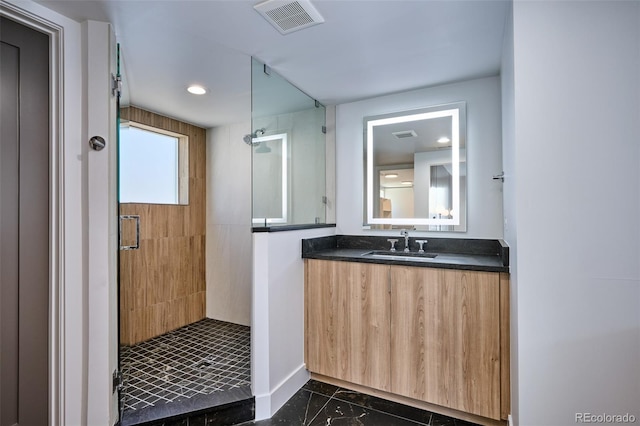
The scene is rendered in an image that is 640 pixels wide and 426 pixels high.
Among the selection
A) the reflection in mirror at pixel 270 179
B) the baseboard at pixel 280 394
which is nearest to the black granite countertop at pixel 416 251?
the reflection in mirror at pixel 270 179

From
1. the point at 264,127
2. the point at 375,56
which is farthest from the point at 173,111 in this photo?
the point at 375,56

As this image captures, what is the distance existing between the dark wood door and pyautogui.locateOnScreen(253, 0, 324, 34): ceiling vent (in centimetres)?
106

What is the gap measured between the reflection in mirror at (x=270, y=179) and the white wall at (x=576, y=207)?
1442 mm

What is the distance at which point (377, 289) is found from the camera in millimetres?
2107

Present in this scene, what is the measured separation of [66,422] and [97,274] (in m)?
0.70

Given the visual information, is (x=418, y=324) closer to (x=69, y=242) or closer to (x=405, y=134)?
(x=405, y=134)

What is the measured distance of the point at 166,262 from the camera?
3047 mm

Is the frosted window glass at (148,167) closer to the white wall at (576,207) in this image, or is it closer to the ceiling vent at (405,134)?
the ceiling vent at (405,134)

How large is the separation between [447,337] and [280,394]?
1115 millimetres

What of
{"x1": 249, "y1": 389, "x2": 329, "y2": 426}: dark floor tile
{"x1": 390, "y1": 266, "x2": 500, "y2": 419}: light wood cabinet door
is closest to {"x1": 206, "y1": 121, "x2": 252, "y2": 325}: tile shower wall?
{"x1": 249, "y1": 389, "x2": 329, "y2": 426}: dark floor tile

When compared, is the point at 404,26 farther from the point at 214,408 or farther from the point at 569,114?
the point at 214,408

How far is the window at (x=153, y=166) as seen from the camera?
2.73 meters

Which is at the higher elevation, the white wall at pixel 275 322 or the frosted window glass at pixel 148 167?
the frosted window glass at pixel 148 167

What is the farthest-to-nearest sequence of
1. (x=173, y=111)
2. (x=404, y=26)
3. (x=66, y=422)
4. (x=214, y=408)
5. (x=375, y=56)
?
(x=173, y=111), (x=375, y=56), (x=214, y=408), (x=404, y=26), (x=66, y=422)
